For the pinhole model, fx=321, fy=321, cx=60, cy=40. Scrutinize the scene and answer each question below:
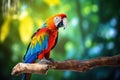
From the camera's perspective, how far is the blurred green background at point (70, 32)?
7.17 ft

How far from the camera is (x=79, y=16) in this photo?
89.3 inches

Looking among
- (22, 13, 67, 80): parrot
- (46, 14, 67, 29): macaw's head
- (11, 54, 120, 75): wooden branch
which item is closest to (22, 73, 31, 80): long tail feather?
(22, 13, 67, 80): parrot

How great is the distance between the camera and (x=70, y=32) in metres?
2.27

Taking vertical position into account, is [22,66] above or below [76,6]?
below

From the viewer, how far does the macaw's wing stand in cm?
222

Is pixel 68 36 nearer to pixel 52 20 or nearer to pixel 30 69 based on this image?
pixel 52 20

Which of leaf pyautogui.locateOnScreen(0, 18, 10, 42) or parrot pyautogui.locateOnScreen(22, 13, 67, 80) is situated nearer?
parrot pyautogui.locateOnScreen(22, 13, 67, 80)

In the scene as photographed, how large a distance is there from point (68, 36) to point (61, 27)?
0.29ft

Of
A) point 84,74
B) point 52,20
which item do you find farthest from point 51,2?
point 84,74

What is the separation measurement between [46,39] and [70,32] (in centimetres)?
19

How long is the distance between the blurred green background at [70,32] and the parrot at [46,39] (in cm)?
6

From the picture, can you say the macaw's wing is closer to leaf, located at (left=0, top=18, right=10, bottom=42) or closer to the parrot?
the parrot

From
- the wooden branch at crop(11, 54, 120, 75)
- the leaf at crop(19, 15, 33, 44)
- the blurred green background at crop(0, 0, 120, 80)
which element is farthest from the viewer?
the leaf at crop(19, 15, 33, 44)

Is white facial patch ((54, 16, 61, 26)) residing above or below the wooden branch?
above
